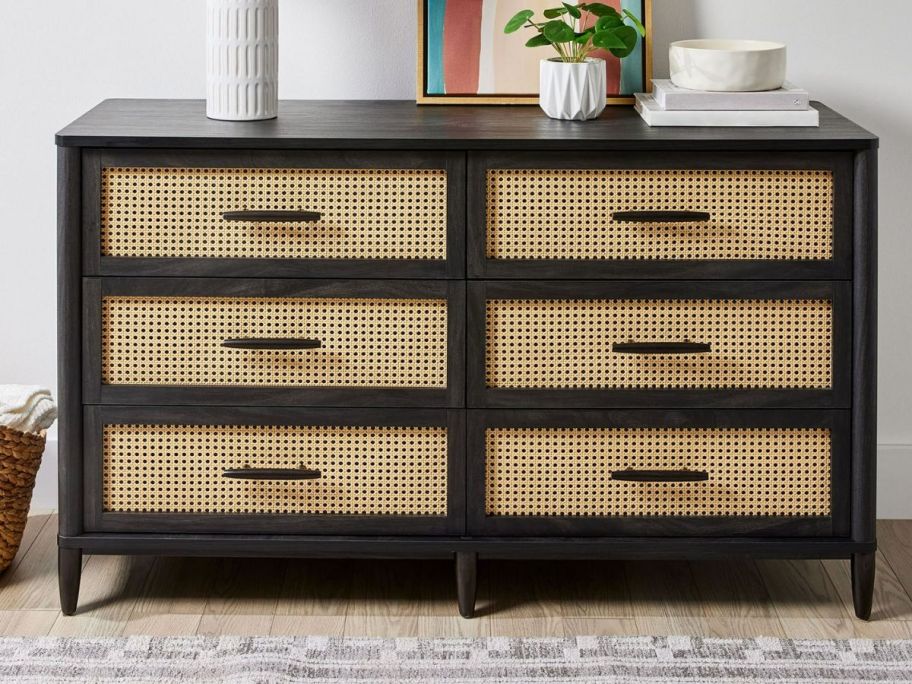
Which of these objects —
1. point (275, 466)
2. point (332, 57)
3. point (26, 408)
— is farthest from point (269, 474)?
point (332, 57)

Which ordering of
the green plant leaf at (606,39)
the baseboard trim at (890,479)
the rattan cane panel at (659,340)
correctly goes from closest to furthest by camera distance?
the rattan cane panel at (659,340) < the green plant leaf at (606,39) < the baseboard trim at (890,479)

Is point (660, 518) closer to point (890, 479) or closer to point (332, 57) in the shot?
point (890, 479)

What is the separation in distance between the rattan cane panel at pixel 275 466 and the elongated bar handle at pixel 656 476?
11.5 inches

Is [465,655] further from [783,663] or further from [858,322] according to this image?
[858,322]

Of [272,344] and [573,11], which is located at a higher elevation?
[573,11]

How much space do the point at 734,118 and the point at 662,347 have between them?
41 centimetres

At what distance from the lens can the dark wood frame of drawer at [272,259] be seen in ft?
6.83

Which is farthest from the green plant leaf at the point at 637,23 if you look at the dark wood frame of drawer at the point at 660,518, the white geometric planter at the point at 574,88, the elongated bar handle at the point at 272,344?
the elongated bar handle at the point at 272,344

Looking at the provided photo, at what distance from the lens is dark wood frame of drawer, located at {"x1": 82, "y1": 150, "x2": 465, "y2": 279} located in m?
2.08

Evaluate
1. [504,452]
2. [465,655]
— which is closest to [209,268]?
[504,452]

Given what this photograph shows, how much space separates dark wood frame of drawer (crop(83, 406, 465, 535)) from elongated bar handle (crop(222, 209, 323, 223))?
1.03 feet

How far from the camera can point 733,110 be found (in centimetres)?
220

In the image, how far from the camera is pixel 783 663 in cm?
207

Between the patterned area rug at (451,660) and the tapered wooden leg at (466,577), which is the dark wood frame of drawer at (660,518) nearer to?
the tapered wooden leg at (466,577)
